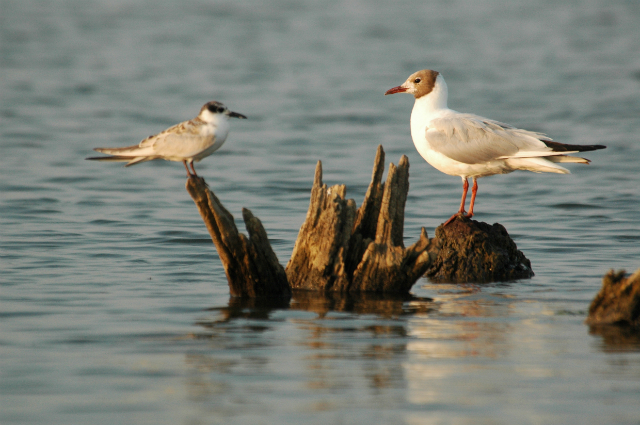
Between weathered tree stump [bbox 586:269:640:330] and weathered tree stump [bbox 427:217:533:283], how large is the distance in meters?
2.11

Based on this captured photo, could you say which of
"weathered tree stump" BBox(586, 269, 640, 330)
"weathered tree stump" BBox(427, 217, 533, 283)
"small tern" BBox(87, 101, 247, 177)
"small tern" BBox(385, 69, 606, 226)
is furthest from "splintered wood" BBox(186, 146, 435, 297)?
"weathered tree stump" BBox(586, 269, 640, 330)

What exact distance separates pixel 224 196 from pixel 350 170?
127 inches

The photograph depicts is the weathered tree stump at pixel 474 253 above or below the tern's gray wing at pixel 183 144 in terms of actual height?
below

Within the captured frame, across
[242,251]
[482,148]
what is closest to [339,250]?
[242,251]

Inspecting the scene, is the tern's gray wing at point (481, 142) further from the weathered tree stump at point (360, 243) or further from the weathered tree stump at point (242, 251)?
the weathered tree stump at point (242, 251)

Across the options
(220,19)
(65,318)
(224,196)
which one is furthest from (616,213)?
(220,19)

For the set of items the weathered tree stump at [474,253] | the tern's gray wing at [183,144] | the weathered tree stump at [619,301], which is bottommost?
the weathered tree stump at [619,301]

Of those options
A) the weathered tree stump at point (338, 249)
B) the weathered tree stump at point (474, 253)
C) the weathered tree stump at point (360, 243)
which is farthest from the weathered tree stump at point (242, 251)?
the weathered tree stump at point (474, 253)

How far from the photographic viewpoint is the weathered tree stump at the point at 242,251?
7.97m

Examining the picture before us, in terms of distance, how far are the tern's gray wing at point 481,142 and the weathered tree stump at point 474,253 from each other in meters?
0.84

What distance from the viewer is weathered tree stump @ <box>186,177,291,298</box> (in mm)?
7969

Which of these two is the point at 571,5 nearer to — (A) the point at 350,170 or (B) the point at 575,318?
(A) the point at 350,170

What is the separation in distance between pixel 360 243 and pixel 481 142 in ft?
7.18

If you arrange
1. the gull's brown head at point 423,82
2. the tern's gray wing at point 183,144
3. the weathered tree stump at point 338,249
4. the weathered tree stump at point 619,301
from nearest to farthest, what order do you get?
1. the weathered tree stump at point 619,301
2. the tern's gray wing at point 183,144
3. the weathered tree stump at point 338,249
4. the gull's brown head at point 423,82
